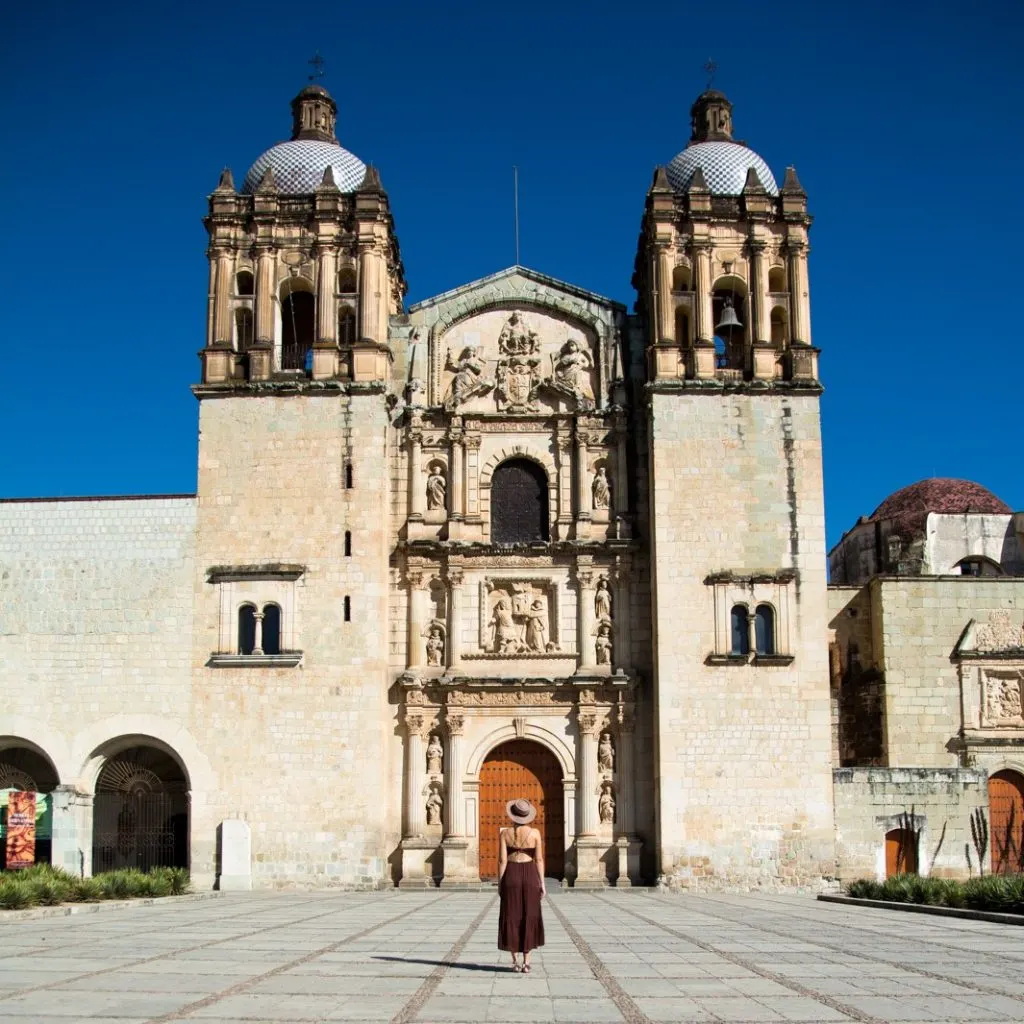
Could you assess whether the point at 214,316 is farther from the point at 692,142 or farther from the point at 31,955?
the point at 31,955

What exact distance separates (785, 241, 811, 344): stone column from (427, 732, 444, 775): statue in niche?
11.4 m

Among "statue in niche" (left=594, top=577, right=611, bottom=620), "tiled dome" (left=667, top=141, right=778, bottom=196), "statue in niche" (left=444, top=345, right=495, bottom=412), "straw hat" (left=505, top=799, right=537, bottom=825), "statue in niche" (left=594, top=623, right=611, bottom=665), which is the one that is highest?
"tiled dome" (left=667, top=141, right=778, bottom=196)

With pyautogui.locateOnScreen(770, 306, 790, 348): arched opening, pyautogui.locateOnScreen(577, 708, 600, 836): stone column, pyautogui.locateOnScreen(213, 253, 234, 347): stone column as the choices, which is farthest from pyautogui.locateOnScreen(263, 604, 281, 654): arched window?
pyautogui.locateOnScreen(770, 306, 790, 348): arched opening

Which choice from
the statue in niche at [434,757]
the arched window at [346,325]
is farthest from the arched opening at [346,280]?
the statue in niche at [434,757]

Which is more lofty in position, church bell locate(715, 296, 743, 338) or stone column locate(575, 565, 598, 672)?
church bell locate(715, 296, 743, 338)

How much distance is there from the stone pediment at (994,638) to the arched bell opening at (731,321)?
25.1 feet

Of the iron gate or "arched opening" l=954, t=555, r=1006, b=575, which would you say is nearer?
the iron gate

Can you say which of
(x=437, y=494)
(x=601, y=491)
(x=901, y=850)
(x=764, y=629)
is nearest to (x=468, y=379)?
(x=437, y=494)

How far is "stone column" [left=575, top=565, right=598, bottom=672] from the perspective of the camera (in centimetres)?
2802

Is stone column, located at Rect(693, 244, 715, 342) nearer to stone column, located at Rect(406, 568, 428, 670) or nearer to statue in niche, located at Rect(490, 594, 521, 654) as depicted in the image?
statue in niche, located at Rect(490, 594, 521, 654)

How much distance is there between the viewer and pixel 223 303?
29.3 metres

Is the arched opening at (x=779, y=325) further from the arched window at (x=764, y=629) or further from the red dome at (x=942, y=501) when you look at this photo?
the red dome at (x=942, y=501)

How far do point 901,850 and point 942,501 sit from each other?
535 inches

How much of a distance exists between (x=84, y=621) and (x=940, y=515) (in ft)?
74.2
